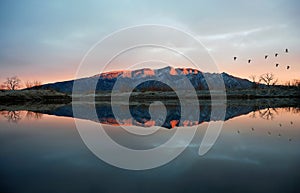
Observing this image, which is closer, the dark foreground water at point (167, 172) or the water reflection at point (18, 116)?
the dark foreground water at point (167, 172)

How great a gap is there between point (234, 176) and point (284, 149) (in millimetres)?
3621

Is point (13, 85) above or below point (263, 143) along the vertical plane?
above

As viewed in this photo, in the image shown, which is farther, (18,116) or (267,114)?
(18,116)

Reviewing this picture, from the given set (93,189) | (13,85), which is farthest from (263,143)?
(13,85)

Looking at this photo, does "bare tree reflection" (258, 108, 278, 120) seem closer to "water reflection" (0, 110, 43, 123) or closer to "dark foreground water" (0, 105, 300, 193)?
"dark foreground water" (0, 105, 300, 193)

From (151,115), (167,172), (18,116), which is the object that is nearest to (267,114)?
(151,115)

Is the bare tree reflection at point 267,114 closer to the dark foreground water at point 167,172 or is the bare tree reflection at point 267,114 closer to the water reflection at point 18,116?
the dark foreground water at point 167,172

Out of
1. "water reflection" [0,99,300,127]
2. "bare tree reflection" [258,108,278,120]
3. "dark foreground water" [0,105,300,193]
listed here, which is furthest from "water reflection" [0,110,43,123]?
"bare tree reflection" [258,108,278,120]

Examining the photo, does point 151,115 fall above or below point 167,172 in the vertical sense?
above

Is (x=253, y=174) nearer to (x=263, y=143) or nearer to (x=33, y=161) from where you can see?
(x=263, y=143)

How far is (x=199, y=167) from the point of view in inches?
237

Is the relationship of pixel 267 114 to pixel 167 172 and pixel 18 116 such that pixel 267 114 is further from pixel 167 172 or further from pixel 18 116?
pixel 18 116

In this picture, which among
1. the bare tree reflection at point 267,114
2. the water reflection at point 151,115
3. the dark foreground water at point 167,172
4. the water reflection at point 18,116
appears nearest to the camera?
the dark foreground water at point 167,172

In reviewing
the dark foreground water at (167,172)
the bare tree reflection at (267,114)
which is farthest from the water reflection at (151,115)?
the dark foreground water at (167,172)
